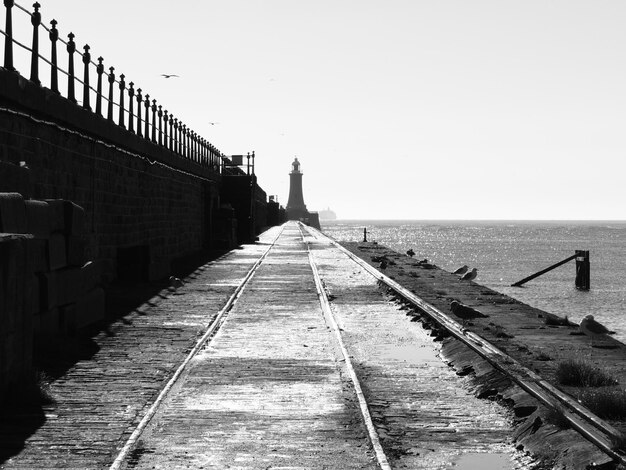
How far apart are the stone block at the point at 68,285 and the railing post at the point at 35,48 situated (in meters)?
3.60

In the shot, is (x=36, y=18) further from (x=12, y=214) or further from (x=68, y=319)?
(x=12, y=214)

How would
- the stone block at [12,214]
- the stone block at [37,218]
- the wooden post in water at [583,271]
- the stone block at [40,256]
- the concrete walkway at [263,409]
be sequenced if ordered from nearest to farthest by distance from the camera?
the concrete walkway at [263,409] → the stone block at [12,214] → the stone block at [37,218] → the stone block at [40,256] → the wooden post in water at [583,271]

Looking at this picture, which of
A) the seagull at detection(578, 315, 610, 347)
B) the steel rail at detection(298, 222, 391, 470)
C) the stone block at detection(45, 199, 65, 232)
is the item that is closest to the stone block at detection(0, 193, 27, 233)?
the stone block at detection(45, 199, 65, 232)

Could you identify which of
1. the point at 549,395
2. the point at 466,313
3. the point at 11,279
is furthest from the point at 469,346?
the point at 11,279

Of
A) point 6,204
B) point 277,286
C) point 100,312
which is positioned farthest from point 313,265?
point 6,204

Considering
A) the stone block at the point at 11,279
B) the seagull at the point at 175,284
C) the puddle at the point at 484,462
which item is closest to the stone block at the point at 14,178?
the stone block at the point at 11,279

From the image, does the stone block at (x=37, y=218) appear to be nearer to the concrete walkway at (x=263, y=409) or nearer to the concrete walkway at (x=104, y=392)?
the concrete walkway at (x=104, y=392)

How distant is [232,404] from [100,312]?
21.1ft

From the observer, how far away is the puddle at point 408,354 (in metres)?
12.2

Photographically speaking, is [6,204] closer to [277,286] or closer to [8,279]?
[8,279]

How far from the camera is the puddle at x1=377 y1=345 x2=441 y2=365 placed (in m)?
12.2

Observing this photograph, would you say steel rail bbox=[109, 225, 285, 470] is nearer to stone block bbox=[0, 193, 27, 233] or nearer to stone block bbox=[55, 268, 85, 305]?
stone block bbox=[55, 268, 85, 305]

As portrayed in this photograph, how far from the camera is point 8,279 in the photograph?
27.4 ft

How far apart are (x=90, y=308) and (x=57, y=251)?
245cm
